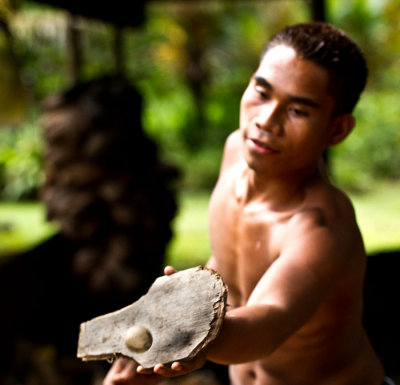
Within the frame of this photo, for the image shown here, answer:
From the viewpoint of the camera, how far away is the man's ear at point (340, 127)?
118cm

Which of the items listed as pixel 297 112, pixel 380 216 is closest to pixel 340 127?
pixel 297 112

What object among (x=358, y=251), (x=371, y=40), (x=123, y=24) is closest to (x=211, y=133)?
(x=371, y=40)

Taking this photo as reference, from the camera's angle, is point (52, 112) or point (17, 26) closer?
point (52, 112)

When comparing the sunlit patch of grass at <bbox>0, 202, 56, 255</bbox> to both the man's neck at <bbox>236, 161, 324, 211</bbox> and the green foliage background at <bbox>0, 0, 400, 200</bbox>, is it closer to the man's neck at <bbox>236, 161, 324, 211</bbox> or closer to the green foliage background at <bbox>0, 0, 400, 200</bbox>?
the green foliage background at <bbox>0, 0, 400, 200</bbox>

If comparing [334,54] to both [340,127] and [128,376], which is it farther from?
[128,376]

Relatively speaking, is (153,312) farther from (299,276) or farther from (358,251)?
(358,251)

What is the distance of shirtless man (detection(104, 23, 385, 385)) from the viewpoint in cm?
101

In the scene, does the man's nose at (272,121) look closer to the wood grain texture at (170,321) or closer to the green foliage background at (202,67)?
the wood grain texture at (170,321)

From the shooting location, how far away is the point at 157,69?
8.90m

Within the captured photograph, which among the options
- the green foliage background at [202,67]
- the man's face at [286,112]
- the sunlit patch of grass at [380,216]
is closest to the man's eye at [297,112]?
the man's face at [286,112]

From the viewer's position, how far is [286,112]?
1.10 meters

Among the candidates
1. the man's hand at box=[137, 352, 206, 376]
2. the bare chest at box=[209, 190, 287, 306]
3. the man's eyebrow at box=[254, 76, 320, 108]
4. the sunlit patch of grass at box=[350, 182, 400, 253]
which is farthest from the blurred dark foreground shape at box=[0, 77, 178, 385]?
the man's hand at box=[137, 352, 206, 376]

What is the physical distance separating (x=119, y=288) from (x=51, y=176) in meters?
0.88

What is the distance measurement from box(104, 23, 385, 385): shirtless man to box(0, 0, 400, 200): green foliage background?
4.87 m
